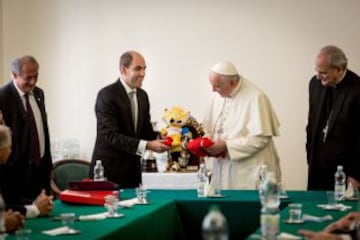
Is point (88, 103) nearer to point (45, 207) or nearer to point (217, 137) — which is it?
point (217, 137)

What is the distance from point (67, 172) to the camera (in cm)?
638

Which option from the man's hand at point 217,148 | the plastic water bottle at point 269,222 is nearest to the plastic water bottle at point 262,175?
the man's hand at point 217,148

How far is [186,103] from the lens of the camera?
6.71 m

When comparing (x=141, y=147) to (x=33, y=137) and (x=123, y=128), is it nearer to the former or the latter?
(x=123, y=128)

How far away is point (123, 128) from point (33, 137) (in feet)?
2.14

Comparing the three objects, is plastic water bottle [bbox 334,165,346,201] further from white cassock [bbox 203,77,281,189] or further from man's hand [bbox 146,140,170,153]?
man's hand [bbox 146,140,170,153]

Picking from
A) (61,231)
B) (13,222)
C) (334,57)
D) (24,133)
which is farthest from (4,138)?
(334,57)

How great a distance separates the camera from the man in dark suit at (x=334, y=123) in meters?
4.68

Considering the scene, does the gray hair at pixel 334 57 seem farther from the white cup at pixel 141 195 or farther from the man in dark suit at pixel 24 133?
the man in dark suit at pixel 24 133

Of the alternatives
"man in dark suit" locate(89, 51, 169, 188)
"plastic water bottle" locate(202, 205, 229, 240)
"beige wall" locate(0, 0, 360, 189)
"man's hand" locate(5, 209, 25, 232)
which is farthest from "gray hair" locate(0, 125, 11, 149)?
"beige wall" locate(0, 0, 360, 189)

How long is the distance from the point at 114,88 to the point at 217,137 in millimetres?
816

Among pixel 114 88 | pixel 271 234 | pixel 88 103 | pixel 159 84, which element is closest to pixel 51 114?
pixel 88 103

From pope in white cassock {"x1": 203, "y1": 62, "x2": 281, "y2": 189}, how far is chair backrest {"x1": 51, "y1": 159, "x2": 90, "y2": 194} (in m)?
1.66

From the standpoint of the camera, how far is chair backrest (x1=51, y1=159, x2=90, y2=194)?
6.31 metres
